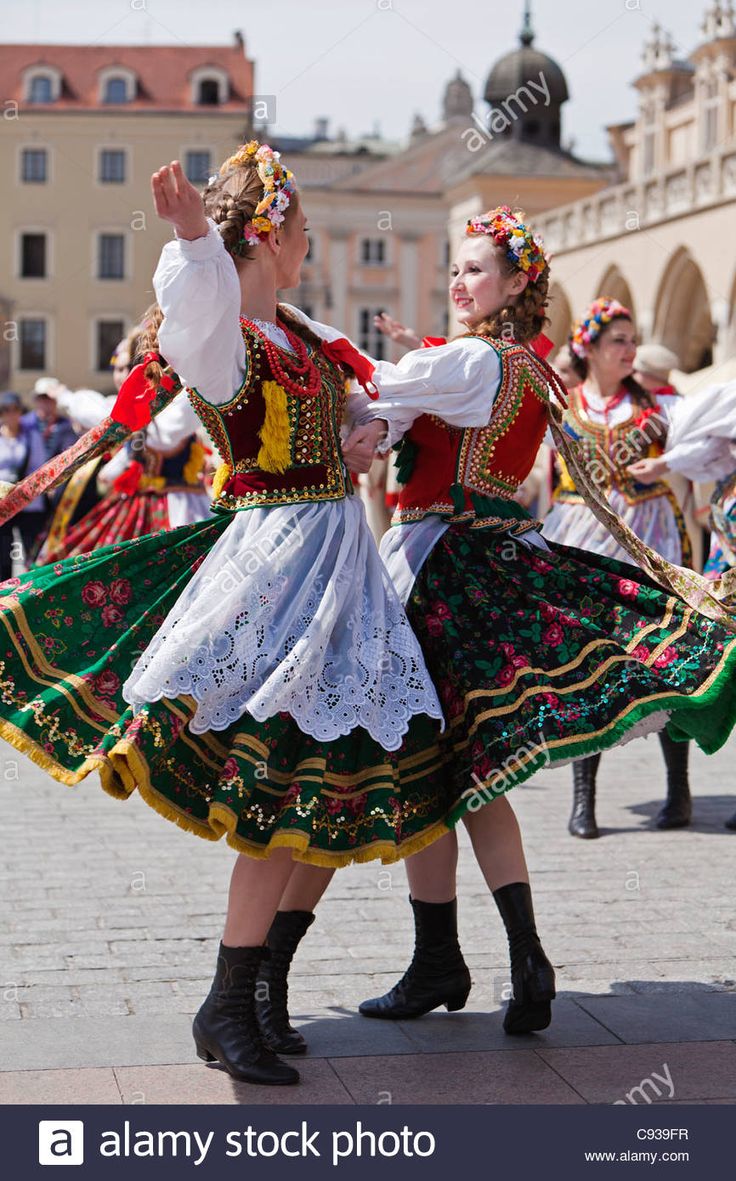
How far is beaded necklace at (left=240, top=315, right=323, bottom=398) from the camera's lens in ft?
12.1

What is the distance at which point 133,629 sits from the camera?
3.75 m

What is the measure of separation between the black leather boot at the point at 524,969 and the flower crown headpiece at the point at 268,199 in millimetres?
1523

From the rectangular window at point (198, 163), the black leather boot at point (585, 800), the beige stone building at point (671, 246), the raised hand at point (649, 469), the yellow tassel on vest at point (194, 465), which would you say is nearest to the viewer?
the black leather boot at point (585, 800)

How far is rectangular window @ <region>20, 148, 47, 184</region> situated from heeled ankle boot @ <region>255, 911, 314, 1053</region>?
194 feet

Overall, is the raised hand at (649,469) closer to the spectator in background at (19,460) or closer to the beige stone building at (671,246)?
the spectator in background at (19,460)

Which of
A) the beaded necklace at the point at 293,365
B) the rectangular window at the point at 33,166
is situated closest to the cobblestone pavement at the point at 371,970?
the beaded necklace at the point at 293,365

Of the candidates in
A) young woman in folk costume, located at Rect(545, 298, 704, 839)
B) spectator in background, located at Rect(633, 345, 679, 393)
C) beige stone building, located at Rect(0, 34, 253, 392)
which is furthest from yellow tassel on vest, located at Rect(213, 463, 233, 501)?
beige stone building, located at Rect(0, 34, 253, 392)

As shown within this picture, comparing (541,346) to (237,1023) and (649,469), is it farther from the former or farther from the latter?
(649,469)

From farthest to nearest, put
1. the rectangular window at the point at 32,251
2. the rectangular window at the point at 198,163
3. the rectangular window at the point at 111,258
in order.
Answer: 1. the rectangular window at the point at 111,258
2. the rectangular window at the point at 32,251
3. the rectangular window at the point at 198,163

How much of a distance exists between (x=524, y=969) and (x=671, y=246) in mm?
29335

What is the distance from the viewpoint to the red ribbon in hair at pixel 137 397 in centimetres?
391

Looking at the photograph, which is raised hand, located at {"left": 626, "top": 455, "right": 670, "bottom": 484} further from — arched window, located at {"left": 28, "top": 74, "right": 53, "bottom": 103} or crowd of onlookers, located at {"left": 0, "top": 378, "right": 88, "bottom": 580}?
arched window, located at {"left": 28, "top": 74, "right": 53, "bottom": 103}

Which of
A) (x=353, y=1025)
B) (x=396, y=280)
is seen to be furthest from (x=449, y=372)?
(x=396, y=280)

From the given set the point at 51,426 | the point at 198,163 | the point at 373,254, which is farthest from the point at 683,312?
the point at 198,163
